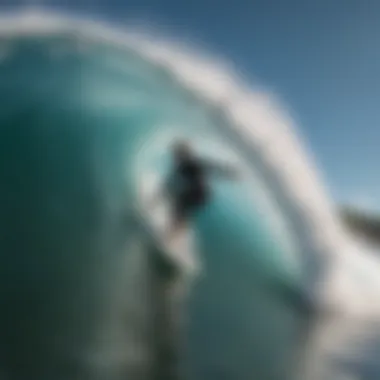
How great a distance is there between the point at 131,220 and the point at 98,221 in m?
0.09

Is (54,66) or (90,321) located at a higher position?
(54,66)

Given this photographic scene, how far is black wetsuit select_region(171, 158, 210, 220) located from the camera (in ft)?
7.84

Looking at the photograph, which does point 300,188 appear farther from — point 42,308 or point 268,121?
point 42,308

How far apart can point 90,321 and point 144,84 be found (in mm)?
693

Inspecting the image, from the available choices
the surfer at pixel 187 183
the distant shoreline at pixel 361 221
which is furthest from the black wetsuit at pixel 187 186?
the distant shoreline at pixel 361 221

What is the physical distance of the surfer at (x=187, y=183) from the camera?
2.39 meters

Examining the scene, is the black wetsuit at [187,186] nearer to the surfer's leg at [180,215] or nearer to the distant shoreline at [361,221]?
the surfer's leg at [180,215]

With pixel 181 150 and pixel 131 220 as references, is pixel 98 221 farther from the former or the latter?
pixel 181 150

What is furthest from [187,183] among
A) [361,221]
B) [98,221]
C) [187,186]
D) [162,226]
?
[361,221]

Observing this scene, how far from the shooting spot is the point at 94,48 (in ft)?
8.16

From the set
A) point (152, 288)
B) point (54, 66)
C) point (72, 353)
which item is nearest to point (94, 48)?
point (54, 66)

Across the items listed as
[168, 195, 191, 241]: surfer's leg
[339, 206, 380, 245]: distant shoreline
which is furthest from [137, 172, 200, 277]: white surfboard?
[339, 206, 380, 245]: distant shoreline

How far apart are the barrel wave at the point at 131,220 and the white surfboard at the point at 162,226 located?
0.6 inches

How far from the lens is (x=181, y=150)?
243 centimetres
